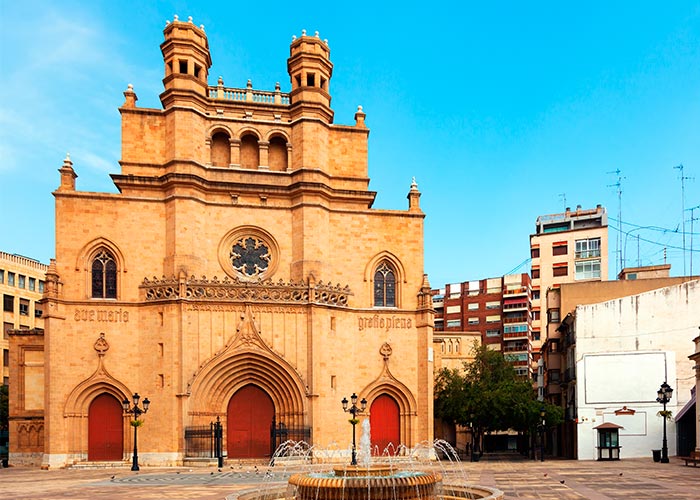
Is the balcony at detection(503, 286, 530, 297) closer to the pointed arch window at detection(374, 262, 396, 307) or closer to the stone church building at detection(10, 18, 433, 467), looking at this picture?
the stone church building at detection(10, 18, 433, 467)

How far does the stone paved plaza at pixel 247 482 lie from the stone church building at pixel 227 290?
358 centimetres

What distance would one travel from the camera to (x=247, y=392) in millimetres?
33969

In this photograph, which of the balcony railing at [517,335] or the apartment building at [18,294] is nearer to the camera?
the apartment building at [18,294]

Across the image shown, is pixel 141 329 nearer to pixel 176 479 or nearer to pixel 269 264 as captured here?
pixel 269 264

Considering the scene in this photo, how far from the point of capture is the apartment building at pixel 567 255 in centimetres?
7112

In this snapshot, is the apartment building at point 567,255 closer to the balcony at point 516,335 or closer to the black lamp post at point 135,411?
the balcony at point 516,335

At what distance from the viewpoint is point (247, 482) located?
77.7ft

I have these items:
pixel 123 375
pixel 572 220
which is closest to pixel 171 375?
pixel 123 375

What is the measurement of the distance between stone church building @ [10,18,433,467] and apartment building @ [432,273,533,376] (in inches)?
1456

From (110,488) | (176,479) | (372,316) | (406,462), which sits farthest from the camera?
(372,316)

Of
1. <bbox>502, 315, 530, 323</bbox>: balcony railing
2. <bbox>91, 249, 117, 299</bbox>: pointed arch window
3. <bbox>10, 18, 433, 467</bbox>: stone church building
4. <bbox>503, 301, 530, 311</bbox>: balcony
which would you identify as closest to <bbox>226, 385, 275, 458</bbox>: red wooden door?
<bbox>10, 18, 433, 467</bbox>: stone church building

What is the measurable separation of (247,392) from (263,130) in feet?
47.3

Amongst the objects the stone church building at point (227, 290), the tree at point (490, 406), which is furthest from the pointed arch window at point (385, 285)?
the tree at point (490, 406)

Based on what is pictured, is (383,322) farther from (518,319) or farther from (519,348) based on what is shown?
(519,348)
